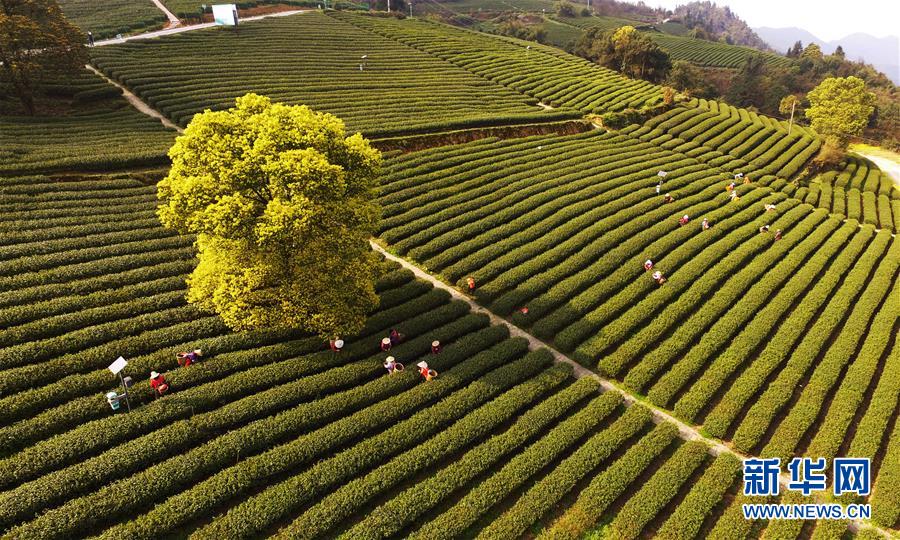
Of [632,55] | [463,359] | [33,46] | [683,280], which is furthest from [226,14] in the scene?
[683,280]

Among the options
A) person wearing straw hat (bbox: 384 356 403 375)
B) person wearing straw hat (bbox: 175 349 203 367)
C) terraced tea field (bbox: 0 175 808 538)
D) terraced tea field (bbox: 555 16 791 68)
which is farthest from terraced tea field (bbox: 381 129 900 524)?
terraced tea field (bbox: 555 16 791 68)

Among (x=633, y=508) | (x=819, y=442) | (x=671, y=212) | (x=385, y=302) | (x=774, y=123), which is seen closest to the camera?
(x=633, y=508)

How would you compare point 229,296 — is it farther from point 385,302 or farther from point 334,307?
point 385,302

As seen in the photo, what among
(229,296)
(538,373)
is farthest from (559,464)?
(229,296)

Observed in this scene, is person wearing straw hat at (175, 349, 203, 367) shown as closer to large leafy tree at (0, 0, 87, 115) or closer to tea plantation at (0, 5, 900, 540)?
tea plantation at (0, 5, 900, 540)
